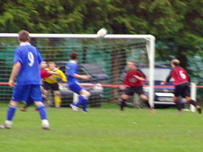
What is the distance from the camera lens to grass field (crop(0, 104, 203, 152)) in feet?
17.4

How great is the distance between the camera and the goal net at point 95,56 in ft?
39.7

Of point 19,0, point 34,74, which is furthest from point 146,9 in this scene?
point 34,74

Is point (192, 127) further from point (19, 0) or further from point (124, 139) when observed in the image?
point (19, 0)

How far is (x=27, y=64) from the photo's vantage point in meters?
6.64

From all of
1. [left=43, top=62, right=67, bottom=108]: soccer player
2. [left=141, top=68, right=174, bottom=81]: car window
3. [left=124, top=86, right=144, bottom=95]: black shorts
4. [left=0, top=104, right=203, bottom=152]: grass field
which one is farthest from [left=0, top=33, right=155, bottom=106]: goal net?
[left=0, top=104, right=203, bottom=152]: grass field

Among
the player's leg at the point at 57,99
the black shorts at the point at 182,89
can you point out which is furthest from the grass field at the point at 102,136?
the player's leg at the point at 57,99

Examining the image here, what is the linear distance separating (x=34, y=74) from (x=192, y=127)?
359cm

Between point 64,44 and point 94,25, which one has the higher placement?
point 94,25

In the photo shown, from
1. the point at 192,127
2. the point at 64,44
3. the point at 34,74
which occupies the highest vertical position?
the point at 64,44

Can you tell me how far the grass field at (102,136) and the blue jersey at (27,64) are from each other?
929 millimetres

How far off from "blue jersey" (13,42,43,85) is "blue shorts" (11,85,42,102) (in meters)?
0.10

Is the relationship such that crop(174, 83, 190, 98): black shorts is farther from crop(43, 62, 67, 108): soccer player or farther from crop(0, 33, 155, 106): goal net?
crop(43, 62, 67, 108): soccer player

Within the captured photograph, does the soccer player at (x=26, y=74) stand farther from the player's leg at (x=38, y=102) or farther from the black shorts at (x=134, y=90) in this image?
the black shorts at (x=134, y=90)

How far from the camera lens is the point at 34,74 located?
22.0ft
